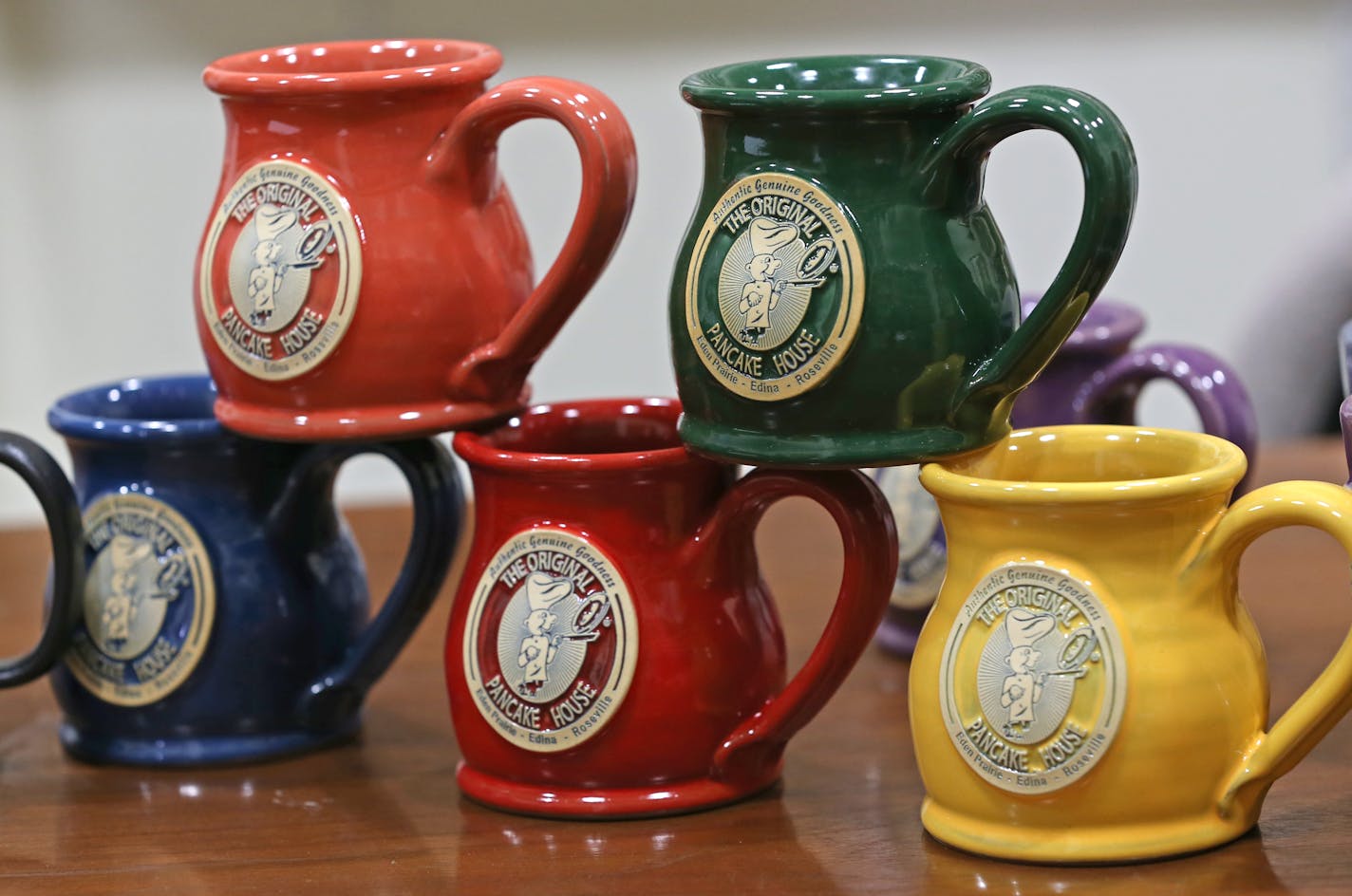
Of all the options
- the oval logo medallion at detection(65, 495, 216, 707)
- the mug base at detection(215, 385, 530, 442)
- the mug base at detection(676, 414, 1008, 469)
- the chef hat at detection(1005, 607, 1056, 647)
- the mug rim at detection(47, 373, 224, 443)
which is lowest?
the oval logo medallion at detection(65, 495, 216, 707)

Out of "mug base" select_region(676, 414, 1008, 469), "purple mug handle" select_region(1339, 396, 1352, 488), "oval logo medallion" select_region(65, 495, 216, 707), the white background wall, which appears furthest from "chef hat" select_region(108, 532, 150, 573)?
the white background wall

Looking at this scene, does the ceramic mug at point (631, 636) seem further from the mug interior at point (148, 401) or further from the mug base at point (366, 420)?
the mug interior at point (148, 401)

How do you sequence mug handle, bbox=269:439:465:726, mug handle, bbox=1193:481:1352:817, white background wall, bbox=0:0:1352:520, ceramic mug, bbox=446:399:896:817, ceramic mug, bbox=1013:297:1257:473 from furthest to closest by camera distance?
white background wall, bbox=0:0:1352:520, ceramic mug, bbox=1013:297:1257:473, mug handle, bbox=269:439:465:726, ceramic mug, bbox=446:399:896:817, mug handle, bbox=1193:481:1352:817

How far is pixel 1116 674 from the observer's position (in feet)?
2.46

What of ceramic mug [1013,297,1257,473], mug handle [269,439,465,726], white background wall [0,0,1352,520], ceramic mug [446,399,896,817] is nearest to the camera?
ceramic mug [446,399,896,817]

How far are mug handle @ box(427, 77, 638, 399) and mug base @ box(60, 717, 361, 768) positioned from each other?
0.20 m

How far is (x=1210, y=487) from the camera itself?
2.49 ft

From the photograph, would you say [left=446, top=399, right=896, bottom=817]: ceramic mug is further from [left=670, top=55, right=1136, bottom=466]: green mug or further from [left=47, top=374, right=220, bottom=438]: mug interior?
[left=47, top=374, right=220, bottom=438]: mug interior

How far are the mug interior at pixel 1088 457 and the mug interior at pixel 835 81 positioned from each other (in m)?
0.15

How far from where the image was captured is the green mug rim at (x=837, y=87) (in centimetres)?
79

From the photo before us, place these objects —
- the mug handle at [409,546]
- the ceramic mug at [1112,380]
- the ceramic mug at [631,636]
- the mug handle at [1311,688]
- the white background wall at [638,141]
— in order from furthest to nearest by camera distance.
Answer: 1. the white background wall at [638,141]
2. the ceramic mug at [1112,380]
3. the mug handle at [409,546]
4. the ceramic mug at [631,636]
5. the mug handle at [1311,688]

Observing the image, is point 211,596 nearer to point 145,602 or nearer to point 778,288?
point 145,602

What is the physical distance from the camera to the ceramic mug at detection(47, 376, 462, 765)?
0.96m

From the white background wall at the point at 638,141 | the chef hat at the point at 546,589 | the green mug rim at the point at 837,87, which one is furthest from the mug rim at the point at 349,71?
the white background wall at the point at 638,141
